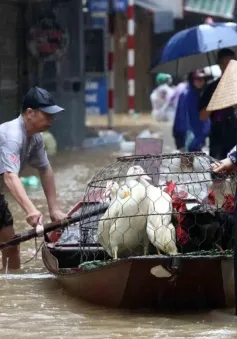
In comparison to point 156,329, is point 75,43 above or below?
above

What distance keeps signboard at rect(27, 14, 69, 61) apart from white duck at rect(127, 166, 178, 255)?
9583mm

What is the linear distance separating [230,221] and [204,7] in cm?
2042

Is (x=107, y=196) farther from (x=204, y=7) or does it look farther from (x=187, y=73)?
(x=204, y=7)

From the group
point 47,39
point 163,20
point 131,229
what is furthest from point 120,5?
point 131,229

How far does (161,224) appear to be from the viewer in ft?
20.0

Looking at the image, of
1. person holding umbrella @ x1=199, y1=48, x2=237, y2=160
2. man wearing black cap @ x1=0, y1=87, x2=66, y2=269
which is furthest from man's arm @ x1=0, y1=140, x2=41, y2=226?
person holding umbrella @ x1=199, y1=48, x2=237, y2=160

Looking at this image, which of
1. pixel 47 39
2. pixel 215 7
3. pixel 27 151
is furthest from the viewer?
pixel 215 7

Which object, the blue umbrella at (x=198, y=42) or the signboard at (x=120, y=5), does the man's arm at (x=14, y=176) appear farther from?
the signboard at (x=120, y=5)

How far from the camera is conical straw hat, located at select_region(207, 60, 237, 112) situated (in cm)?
620

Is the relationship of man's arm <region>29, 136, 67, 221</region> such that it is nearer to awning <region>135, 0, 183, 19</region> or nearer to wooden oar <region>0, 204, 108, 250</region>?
wooden oar <region>0, 204, 108, 250</region>

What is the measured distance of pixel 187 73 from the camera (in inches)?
437

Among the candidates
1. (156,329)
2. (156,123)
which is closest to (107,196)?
(156,329)

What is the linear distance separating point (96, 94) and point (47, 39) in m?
6.54

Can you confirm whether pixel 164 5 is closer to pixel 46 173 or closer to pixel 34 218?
pixel 46 173
